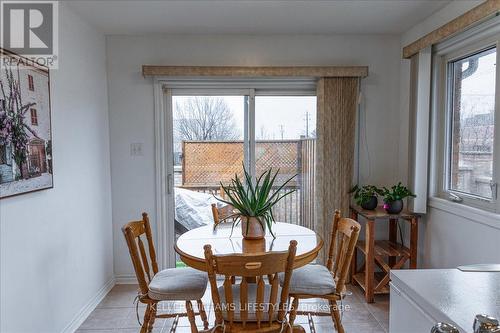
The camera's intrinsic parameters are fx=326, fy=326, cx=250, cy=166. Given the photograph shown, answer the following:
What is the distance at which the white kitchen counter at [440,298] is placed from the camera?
2.88ft

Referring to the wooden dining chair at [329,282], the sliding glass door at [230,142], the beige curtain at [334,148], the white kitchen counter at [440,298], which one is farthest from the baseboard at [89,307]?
the white kitchen counter at [440,298]

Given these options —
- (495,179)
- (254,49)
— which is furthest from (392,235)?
(254,49)

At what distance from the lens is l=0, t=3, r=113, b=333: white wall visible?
5.90 ft

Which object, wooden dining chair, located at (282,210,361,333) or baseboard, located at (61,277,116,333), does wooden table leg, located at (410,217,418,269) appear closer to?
wooden dining chair, located at (282,210,361,333)

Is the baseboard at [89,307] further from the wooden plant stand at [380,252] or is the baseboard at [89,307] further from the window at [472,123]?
the window at [472,123]

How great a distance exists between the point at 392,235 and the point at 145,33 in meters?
3.01

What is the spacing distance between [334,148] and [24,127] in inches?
96.5

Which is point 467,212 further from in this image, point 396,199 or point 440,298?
point 440,298

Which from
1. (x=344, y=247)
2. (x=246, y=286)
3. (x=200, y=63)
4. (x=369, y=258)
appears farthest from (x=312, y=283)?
(x=200, y=63)

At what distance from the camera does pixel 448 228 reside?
2.49 metres

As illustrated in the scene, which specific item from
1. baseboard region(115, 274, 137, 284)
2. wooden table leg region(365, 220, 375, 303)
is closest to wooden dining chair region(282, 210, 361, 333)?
wooden table leg region(365, 220, 375, 303)

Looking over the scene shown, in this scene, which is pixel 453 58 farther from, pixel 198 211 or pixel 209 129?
pixel 198 211

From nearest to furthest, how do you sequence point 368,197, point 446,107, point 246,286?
point 246,286
point 446,107
point 368,197

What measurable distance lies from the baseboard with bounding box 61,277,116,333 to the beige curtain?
2.06 m
